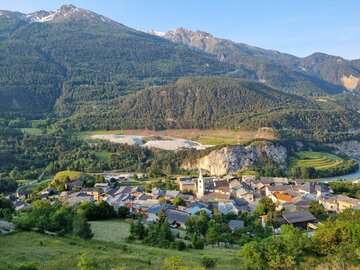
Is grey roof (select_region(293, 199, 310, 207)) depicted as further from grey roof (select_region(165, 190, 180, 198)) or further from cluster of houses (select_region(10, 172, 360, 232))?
grey roof (select_region(165, 190, 180, 198))

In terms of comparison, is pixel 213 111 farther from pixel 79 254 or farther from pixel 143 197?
pixel 79 254

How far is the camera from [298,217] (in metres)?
49.8

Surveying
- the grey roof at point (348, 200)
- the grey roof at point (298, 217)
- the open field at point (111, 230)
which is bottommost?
the grey roof at point (348, 200)

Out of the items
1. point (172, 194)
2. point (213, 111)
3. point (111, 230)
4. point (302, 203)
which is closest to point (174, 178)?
point (172, 194)

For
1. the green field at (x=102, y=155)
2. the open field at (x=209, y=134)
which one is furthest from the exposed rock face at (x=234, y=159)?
the green field at (x=102, y=155)

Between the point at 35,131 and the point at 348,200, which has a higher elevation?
the point at 35,131

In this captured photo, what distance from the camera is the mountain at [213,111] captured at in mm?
140625

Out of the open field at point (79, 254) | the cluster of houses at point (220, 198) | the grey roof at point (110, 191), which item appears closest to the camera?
the open field at point (79, 254)

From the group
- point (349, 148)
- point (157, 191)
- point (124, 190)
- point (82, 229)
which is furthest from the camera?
point (349, 148)

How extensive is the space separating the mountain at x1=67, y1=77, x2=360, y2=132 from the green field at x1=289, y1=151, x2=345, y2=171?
2463 cm

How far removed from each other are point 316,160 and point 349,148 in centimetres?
3039

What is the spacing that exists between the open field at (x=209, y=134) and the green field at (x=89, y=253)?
8738 cm

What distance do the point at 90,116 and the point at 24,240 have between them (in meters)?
123

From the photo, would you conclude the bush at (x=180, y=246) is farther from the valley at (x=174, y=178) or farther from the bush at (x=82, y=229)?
the bush at (x=82, y=229)
